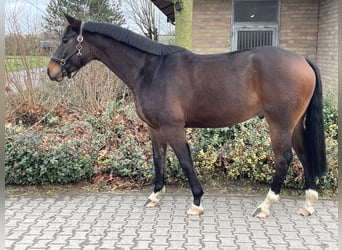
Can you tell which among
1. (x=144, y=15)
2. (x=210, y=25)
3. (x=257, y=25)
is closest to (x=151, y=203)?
(x=210, y=25)

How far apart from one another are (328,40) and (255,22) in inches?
76.4

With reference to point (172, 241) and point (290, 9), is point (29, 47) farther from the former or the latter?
point (290, 9)

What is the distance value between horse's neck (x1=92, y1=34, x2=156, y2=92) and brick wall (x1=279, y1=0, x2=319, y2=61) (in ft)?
22.6

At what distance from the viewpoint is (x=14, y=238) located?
3750 millimetres

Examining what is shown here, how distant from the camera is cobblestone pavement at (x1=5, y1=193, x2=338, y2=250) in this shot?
3672 mm

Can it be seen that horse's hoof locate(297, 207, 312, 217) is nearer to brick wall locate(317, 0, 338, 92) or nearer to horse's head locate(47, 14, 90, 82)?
horse's head locate(47, 14, 90, 82)

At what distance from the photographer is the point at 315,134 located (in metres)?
4.30

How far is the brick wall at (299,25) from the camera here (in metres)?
10.2

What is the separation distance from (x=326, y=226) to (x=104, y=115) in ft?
11.2

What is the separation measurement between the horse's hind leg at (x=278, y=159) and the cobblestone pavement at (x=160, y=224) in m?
0.13

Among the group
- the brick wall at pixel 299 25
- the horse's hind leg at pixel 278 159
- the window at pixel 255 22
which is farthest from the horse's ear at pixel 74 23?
the brick wall at pixel 299 25

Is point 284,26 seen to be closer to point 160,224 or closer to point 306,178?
point 306,178

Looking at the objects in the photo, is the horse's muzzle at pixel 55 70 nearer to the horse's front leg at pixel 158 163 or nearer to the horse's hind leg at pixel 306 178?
the horse's front leg at pixel 158 163

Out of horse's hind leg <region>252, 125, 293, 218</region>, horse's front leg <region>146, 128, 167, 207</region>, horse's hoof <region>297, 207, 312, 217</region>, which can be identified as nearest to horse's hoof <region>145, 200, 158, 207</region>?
horse's front leg <region>146, 128, 167, 207</region>
